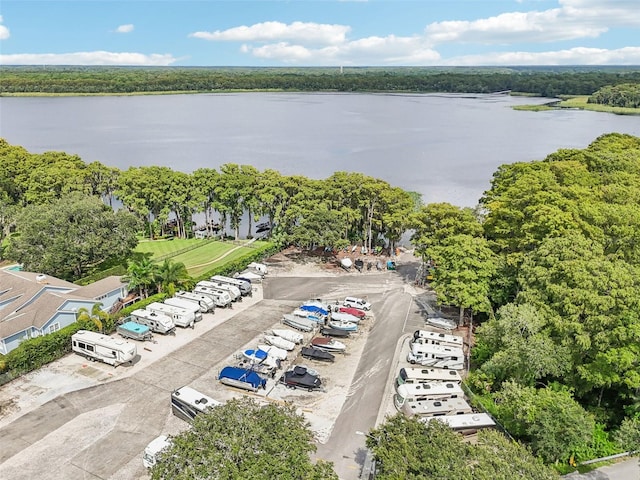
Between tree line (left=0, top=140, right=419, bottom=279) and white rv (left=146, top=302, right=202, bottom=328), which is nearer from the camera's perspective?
white rv (left=146, top=302, right=202, bottom=328)

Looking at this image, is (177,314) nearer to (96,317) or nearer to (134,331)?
(134,331)

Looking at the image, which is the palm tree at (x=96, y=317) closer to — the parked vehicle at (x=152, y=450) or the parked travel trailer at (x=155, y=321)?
the parked travel trailer at (x=155, y=321)

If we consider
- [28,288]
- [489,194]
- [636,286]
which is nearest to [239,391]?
[28,288]

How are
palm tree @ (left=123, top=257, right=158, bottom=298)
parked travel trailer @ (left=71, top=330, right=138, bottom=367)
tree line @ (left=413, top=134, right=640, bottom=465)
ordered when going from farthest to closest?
palm tree @ (left=123, top=257, right=158, bottom=298) → parked travel trailer @ (left=71, top=330, right=138, bottom=367) → tree line @ (left=413, top=134, right=640, bottom=465)

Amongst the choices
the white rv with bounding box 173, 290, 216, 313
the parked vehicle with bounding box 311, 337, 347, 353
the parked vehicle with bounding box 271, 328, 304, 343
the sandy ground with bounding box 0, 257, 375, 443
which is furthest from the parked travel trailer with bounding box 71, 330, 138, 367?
the parked vehicle with bounding box 311, 337, 347, 353

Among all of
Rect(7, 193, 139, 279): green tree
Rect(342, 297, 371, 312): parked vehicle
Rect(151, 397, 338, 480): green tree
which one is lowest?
Rect(342, 297, 371, 312): parked vehicle

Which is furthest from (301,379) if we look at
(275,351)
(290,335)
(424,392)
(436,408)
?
(436,408)

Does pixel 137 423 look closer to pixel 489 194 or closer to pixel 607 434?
pixel 607 434

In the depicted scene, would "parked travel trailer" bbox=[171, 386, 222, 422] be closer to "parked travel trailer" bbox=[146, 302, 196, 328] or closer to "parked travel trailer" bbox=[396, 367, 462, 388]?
"parked travel trailer" bbox=[146, 302, 196, 328]
